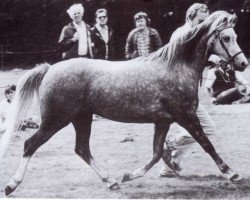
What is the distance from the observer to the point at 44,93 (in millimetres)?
3203

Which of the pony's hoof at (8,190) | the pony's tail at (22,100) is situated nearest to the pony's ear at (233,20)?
the pony's tail at (22,100)

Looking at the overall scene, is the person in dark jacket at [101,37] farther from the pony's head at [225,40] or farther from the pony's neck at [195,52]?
the pony's head at [225,40]

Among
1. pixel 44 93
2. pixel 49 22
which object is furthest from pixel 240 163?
pixel 49 22

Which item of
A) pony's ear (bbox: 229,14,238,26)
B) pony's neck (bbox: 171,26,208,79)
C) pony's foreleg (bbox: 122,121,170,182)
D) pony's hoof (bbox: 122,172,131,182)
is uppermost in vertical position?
pony's ear (bbox: 229,14,238,26)

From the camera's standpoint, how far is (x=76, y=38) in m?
3.45

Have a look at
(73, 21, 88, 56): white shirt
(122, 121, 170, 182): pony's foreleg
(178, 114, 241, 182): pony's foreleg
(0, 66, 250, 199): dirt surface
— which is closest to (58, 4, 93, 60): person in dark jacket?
(73, 21, 88, 56): white shirt

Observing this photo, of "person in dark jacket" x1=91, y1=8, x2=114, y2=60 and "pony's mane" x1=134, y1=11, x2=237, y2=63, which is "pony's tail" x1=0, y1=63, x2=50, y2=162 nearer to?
"person in dark jacket" x1=91, y1=8, x2=114, y2=60

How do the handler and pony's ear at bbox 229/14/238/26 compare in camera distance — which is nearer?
pony's ear at bbox 229/14/238/26

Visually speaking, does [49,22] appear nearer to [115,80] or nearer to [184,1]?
[115,80]

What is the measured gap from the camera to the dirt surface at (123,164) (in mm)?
3225

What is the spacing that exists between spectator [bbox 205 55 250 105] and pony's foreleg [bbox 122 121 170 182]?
0.53 metres

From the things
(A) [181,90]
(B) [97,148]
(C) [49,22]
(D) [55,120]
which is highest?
(C) [49,22]

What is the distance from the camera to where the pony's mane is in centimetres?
308

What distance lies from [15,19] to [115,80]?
3.39ft
